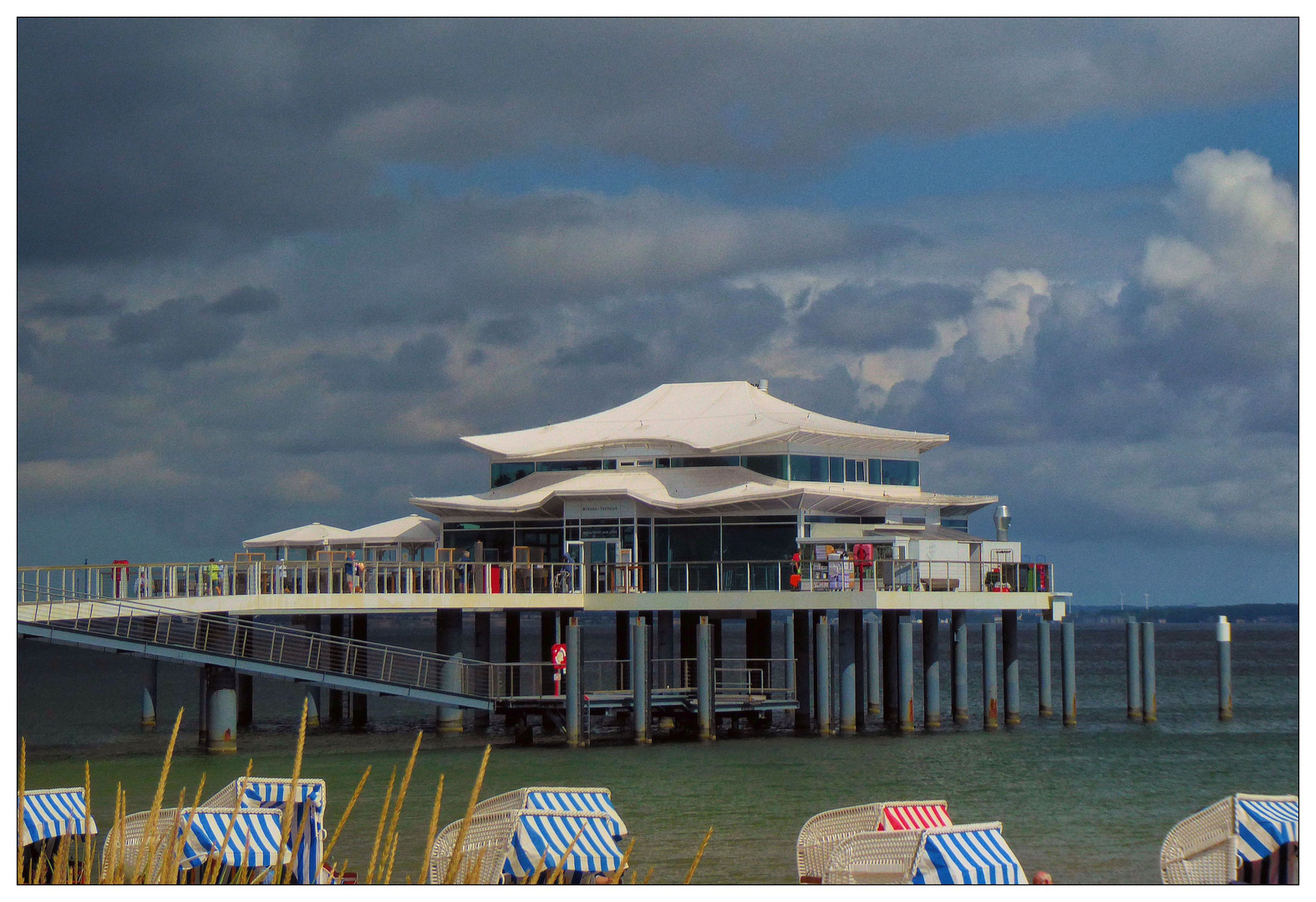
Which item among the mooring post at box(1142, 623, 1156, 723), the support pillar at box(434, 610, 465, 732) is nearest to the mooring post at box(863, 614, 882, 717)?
the mooring post at box(1142, 623, 1156, 723)

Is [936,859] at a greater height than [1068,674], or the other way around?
[936,859]

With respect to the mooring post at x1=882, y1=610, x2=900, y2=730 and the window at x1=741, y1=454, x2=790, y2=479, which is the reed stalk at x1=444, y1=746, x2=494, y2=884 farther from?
the window at x1=741, y1=454, x2=790, y2=479

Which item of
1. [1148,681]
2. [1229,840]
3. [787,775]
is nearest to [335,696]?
[787,775]

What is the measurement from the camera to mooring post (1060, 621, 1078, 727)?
4112cm

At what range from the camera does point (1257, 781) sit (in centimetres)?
3372

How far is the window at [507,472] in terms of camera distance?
43.6m

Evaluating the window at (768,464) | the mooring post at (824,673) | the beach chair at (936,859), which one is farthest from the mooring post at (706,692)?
the beach chair at (936,859)

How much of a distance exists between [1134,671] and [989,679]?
6323 mm

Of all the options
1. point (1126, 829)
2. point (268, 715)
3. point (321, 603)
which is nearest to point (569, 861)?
point (1126, 829)

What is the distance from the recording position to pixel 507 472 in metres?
43.8

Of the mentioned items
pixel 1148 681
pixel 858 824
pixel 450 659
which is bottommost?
pixel 1148 681

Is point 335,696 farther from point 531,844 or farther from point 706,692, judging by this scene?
point 531,844

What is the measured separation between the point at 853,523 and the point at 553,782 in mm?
13435
